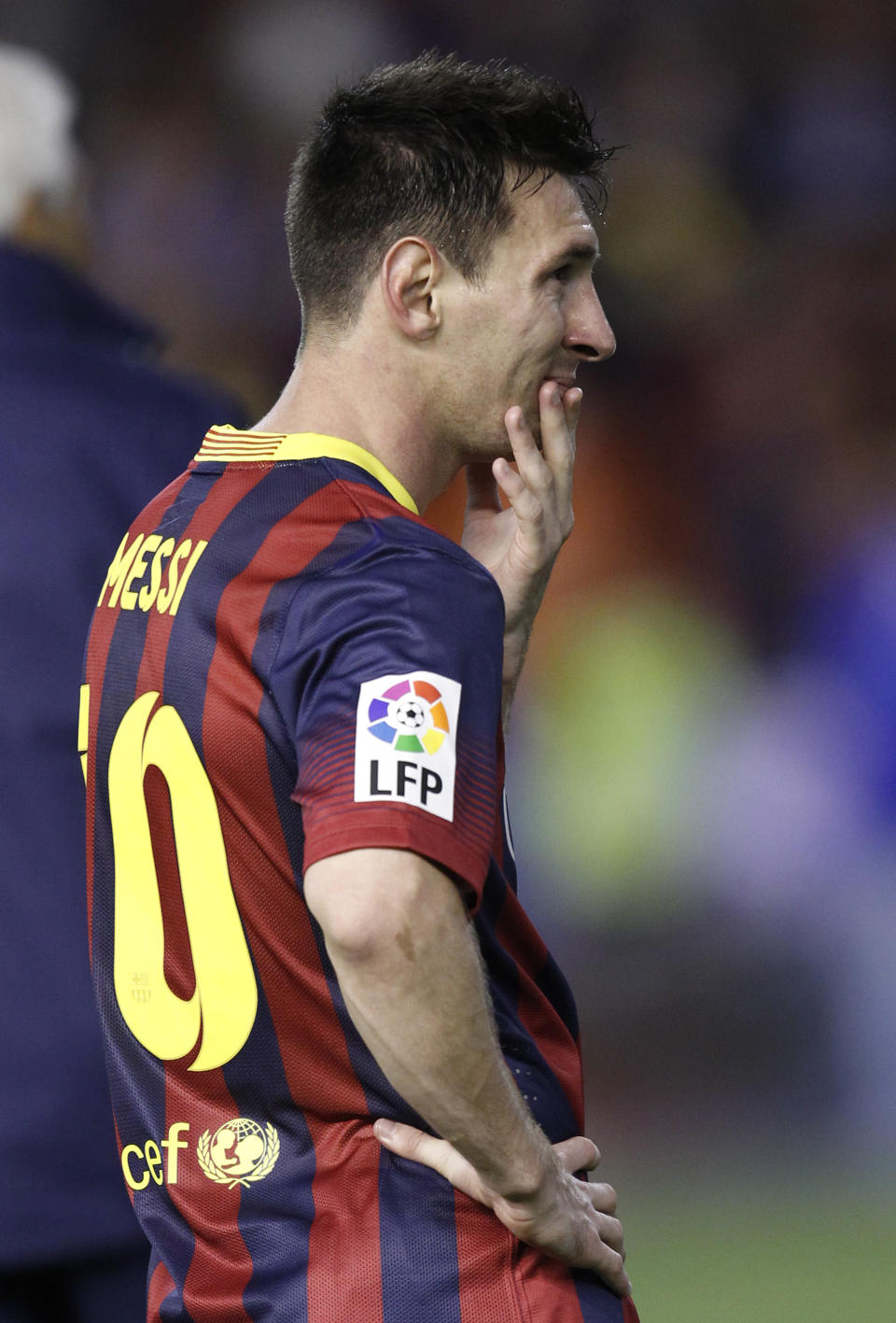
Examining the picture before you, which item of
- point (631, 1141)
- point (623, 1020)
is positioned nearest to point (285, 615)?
point (631, 1141)

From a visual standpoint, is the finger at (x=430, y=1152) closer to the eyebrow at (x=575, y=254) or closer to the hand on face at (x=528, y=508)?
the hand on face at (x=528, y=508)

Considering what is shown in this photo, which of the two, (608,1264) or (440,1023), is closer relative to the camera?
(440,1023)

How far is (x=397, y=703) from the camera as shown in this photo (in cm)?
98

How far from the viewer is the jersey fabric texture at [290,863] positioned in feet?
3.29

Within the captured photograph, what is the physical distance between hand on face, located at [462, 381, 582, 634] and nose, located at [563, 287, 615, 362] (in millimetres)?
36

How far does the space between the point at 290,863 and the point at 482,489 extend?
0.52 m

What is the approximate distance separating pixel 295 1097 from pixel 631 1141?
3.02 meters

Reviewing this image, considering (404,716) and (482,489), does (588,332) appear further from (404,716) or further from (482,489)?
(404,716)

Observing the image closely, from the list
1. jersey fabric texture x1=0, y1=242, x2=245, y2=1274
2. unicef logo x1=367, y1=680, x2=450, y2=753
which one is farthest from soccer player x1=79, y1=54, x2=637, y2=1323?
jersey fabric texture x1=0, y1=242, x2=245, y2=1274

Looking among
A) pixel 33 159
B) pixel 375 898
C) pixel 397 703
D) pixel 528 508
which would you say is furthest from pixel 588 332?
pixel 33 159

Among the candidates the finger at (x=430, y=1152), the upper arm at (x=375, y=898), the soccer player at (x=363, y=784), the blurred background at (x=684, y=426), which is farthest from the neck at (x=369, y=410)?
the blurred background at (x=684, y=426)

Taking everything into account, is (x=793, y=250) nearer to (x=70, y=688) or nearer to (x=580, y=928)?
(x=580, y=928)

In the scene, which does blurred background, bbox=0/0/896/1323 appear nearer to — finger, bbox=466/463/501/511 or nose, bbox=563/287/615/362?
finger, bbox=466/463/501/511

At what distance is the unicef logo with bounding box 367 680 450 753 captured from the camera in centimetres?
98
